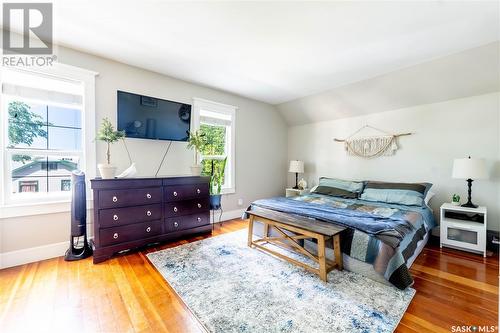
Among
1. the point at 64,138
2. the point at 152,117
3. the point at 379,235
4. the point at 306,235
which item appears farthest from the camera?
the point at 152,117

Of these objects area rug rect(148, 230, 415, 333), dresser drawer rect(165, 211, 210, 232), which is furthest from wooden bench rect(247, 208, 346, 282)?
dresser drawer rect(165, 211, 210, 232)

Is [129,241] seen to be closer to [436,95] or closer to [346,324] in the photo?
[346,324]

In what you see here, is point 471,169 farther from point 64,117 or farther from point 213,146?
point 64,117

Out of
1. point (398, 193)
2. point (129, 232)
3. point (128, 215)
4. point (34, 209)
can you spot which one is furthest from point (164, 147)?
point (398, 193)

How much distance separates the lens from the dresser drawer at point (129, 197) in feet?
8.01

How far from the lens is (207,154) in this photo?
3.95 meters

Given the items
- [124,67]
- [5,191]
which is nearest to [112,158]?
[5,191]

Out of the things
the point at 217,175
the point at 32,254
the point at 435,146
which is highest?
the point at 435,146

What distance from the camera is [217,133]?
4113 millimetres

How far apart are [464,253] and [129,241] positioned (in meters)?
4.22

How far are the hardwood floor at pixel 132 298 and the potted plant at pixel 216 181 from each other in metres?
1.34

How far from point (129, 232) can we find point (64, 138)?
1447 mm

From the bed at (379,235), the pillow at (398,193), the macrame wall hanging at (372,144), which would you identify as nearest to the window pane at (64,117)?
the bed at (379,235)

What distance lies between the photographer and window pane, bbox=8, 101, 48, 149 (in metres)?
2.37
